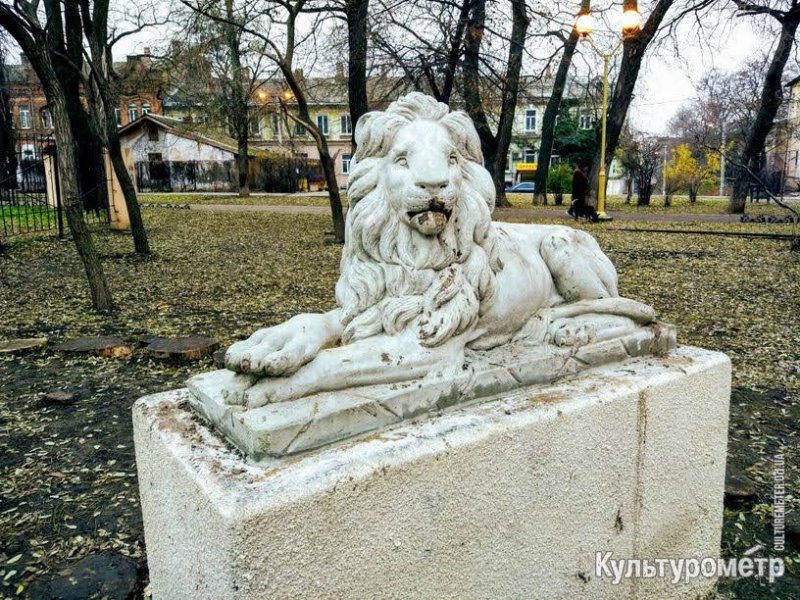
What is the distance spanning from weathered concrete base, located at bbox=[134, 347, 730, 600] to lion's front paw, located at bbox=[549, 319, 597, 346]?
0.44 ft

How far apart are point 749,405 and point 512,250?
2796 mm

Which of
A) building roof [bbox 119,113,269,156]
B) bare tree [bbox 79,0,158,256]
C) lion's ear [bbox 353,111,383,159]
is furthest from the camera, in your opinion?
building roof [bbox 119,113,269,156]

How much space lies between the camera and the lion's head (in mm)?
2174

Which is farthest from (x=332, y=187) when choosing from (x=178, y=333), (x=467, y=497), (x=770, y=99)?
(x=770, y=99)

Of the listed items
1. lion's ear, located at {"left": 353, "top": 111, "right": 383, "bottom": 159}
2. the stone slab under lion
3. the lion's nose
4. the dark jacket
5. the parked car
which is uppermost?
the parked car

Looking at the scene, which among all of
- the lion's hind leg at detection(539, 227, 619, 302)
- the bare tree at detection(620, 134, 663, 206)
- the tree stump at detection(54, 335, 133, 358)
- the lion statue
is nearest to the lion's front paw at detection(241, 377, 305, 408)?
the lion statue

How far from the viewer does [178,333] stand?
6.16m

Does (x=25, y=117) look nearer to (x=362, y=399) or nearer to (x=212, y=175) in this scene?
(x=212, y=175)

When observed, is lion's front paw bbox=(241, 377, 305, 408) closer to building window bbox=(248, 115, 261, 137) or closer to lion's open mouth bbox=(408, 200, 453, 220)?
lion's open mouth bbox=(408, 200, 453, 220)

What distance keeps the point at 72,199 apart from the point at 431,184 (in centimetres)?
542

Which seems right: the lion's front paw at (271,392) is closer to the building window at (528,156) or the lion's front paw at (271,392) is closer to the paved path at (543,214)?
the paved path at (543,214)

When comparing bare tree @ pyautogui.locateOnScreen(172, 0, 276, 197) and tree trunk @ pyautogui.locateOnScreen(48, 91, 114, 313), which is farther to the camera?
bare tree @ pyautogui.locateOnScreen(172, 0, 276, 197)

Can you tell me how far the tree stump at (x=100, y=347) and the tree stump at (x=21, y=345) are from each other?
0.24 metres

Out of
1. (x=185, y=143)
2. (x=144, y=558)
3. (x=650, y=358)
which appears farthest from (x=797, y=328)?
(x=185, y=143)
